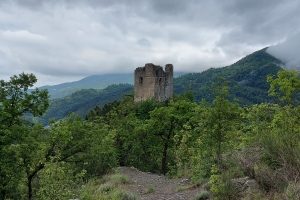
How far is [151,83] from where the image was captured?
45312 mm

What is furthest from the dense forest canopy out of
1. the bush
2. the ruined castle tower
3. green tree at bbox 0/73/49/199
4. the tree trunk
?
the ruined castle tower

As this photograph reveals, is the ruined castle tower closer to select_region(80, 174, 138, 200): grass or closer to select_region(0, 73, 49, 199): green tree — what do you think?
select_region(80, 174, 138, 200): grass

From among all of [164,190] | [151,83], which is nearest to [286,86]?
[164,190]

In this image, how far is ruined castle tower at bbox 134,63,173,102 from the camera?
45.2m

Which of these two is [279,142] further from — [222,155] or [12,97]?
[12,97]

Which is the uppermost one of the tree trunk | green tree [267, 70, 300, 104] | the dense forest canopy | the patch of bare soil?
green tree [267, 70, 300, 104]

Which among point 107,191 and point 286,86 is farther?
point 107,191

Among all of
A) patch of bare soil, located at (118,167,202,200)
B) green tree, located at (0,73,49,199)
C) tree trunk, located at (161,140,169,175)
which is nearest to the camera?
patch of bare soil, located at (118,167,202,200)

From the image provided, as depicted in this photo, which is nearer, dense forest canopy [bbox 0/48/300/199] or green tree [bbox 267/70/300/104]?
dense forest canopy [bbox 0/48/300/199]

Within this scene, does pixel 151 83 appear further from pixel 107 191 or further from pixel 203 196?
pixel 203 196

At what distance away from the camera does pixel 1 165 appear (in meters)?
11.3

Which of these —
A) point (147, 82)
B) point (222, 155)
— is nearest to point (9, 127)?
point (222, 155)

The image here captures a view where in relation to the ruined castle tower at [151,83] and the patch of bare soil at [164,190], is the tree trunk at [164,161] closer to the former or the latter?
the patch of bare soil at [164,190]

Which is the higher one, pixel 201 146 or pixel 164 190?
pixel 201 146
